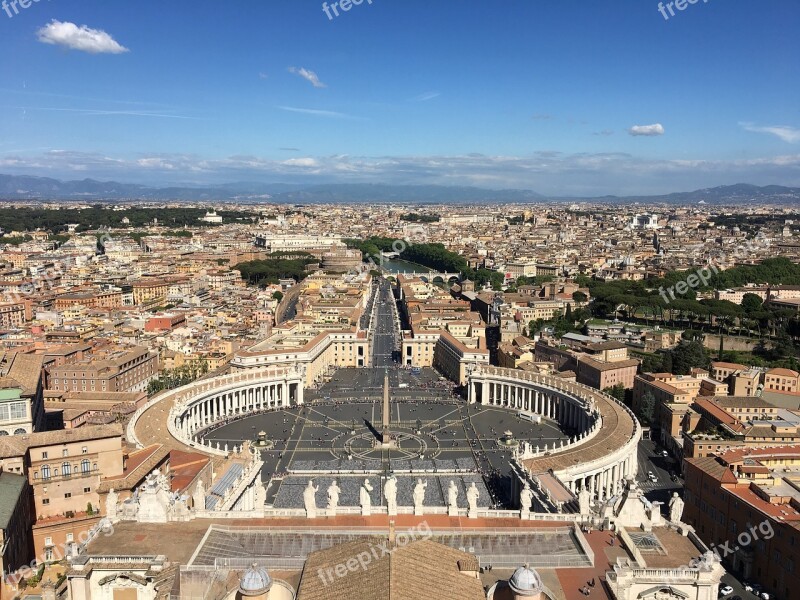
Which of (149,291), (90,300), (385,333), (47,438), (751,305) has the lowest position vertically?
(385,333)

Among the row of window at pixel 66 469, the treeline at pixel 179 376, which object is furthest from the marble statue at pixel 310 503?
the treeline at pixel 179 376

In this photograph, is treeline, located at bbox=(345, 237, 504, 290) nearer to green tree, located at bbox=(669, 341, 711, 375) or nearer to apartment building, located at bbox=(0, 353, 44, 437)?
green tree, located at bbox=(669, 341, 711, 375)

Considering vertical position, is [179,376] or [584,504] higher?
[584,504]

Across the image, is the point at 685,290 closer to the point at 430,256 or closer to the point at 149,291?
the point at 430,256

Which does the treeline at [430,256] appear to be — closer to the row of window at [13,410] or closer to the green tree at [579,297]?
the green tree at [579,297]

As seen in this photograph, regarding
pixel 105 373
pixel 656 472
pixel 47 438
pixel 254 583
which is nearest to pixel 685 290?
pixel 656 472

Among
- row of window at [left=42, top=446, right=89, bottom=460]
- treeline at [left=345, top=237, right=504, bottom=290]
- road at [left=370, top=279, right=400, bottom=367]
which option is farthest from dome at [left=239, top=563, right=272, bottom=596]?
treeline at [left=345, top=237, right=504, bottom=290]
